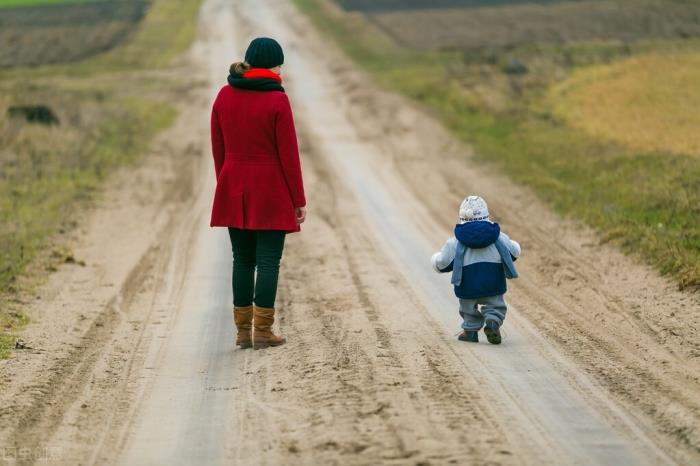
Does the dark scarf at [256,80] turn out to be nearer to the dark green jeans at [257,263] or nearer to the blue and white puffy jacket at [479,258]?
the dark green jeans at [257,263]

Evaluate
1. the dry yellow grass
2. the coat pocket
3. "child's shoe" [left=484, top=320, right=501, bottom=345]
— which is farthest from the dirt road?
the dry yellow grass

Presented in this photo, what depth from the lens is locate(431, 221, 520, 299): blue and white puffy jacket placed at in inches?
319

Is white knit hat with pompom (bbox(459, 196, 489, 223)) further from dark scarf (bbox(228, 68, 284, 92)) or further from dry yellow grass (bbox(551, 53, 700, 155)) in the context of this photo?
dry yellow grass (bbox(551, 53, 700, 155))

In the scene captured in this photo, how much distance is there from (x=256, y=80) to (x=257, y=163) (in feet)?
1.92

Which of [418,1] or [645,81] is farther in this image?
[418,1]

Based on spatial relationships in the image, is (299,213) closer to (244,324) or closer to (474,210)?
(244,324)

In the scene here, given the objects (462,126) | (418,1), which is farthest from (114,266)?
(418,1)

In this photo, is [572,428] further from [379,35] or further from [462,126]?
[379,35]

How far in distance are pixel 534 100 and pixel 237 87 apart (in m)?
19.1

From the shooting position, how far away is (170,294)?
10.4 m

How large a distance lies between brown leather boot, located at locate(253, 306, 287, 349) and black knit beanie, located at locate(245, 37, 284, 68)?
1759 millimetres

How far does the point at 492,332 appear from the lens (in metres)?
7.98

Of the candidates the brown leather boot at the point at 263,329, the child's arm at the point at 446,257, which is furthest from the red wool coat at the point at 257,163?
the child's arm at the point at 446,257

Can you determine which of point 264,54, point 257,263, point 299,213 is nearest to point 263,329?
point 257,263
